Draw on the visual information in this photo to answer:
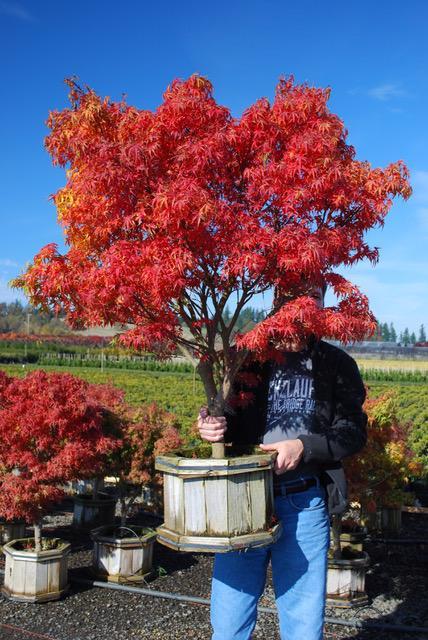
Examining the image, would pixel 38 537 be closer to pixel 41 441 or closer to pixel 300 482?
pixel 41 441

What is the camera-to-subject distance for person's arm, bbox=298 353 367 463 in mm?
2662

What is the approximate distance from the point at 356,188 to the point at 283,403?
1147 millimetres

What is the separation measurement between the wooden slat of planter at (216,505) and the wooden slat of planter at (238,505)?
21 millimetres

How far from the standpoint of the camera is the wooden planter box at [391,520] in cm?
843

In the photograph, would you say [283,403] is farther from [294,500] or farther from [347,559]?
[347,559]

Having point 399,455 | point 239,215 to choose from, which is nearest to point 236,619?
point 239,215

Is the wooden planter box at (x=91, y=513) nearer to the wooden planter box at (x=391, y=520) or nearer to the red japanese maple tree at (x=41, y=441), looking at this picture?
the red japanese maple tree at (x=41, y=441)

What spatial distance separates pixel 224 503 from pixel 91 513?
6411mm

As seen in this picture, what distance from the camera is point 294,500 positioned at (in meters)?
2.72

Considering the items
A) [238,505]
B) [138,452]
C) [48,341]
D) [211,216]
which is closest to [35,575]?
[138,452]

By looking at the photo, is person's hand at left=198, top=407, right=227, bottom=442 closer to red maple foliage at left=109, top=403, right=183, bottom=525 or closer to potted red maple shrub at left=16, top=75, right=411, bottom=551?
potted red maple shrub at left=16, top=75, right=411, bottom=551

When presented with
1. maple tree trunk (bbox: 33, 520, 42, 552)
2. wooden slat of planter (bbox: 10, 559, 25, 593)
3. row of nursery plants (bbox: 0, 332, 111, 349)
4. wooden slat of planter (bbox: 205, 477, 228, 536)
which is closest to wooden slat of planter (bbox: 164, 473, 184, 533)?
wooden slat of planter (bbox: 205, 477, 228, 536)

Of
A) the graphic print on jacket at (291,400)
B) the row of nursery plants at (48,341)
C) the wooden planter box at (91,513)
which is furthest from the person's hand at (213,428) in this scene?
the row of nursery plants at (48,341)

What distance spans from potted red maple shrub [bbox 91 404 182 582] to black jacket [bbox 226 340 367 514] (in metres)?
3.85
